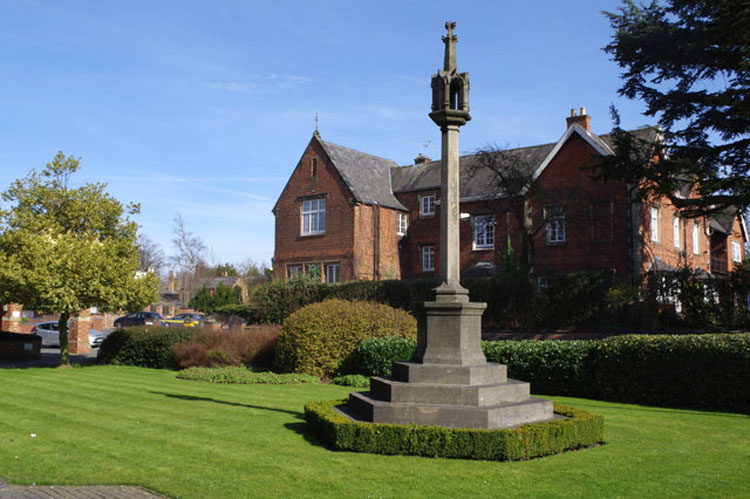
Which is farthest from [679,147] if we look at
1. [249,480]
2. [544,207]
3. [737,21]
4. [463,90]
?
[249,480]

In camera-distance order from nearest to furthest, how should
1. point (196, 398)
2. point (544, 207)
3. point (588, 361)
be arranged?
point (196, 398) < point (588, 361) < point (544, 207)

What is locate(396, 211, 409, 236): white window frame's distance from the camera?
1503 inches

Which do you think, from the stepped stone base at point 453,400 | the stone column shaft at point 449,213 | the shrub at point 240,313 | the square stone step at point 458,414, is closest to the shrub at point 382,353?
the stone column shaft at point 449,213

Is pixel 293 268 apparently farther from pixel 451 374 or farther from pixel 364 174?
pixel 451 374

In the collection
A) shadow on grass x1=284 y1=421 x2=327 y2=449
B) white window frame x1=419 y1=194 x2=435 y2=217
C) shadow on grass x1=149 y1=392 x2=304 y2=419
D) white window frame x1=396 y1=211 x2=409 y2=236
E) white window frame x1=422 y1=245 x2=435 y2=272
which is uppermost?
white window frame x1=419 y1=194 x2=435 y2=217

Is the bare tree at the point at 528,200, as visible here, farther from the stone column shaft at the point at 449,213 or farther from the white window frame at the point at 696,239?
the stone column shaft at the point at 449,213

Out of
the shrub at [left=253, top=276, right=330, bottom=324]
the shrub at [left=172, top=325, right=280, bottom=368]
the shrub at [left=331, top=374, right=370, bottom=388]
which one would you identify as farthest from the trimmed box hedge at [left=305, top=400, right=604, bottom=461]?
the shrub at [left=253, top=276, right=330, bottom=324]

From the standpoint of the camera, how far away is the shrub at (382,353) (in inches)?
672

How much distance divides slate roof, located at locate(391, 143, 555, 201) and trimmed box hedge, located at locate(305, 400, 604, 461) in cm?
2560

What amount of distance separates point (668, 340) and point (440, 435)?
7.74 meters

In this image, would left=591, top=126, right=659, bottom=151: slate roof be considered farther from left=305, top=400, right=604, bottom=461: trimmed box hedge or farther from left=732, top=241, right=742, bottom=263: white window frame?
left=305, top=400, right=604, bottom=461: trimmed box hedge

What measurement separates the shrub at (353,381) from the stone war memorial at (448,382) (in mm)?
6331

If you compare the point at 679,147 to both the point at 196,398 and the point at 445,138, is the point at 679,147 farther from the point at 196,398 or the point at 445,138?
the point at 196,398

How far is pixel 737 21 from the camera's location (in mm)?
16188
